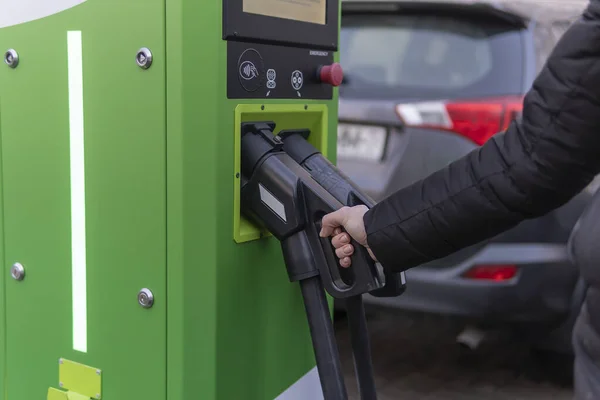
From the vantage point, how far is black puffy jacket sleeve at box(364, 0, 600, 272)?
1362mm

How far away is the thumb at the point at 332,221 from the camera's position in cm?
178

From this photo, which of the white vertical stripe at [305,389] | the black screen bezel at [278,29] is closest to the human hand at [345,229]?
the black screen bezel at [278,29]

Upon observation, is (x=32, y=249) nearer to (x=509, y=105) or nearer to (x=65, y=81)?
(x=65, y=81)

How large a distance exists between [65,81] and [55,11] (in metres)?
0.18

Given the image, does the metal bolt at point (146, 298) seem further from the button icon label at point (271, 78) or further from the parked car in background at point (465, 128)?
the parked car in background at point (465, 128)

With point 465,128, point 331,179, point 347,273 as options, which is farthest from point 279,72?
point 465,128

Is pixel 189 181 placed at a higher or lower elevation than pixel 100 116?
lower

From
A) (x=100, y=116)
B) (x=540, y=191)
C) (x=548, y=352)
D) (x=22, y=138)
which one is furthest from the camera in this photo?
(x=548, y=352)

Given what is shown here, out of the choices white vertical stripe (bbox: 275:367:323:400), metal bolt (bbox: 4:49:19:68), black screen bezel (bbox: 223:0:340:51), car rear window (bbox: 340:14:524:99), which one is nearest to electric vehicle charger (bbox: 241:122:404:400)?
black screen bezel (bbox: 223:0:340:51)

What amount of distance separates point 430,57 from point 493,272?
1057 millimetres

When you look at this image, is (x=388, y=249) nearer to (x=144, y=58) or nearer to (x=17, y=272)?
(x=144, y=58)

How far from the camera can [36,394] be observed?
2.08 meters

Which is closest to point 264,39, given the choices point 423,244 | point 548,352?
point 423,244

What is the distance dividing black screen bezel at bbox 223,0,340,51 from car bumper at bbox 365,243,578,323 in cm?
143
